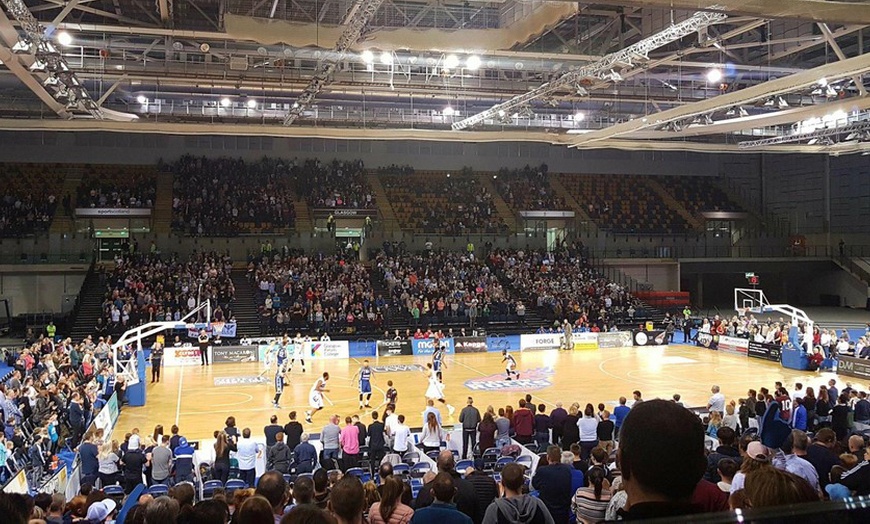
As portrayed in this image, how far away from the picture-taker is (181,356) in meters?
30.2

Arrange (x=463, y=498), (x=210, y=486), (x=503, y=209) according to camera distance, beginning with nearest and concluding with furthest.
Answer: (x=463, y=498), (x=210, y=486), (x=503, y=209)

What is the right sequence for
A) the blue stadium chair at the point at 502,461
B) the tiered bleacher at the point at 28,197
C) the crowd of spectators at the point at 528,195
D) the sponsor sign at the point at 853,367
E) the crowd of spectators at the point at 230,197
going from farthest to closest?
the crowd of spectators at the point at 528,195 < the crowd of spectators at the point at 230,197 < the tiered bleacher at the point at 28,197 < the sponsor sign at the point at 853,367 < the blue stadium chair at the point at 502,461

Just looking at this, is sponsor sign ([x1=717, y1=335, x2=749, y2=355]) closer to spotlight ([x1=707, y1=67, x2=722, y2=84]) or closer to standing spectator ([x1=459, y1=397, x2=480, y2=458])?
spotlight ([x1=707, y1=67, x2=722, y2=84])

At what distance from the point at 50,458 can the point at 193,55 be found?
1531cm

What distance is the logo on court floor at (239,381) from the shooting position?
2591 cm

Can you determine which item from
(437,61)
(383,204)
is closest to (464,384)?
(437,61)

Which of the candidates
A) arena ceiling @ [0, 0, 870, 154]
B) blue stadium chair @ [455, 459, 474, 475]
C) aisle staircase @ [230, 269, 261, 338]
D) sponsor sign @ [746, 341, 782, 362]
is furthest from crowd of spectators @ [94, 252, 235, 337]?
sponsor sign @ [746, 341, 782, 362]

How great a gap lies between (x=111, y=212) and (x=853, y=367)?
121ft

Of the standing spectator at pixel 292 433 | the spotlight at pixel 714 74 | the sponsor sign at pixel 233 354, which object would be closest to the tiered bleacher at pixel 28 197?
the sponsor sign at pixel 233 354

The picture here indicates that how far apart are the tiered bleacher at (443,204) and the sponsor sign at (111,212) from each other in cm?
1504

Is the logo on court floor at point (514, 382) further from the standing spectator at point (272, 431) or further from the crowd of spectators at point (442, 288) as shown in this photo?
the standing spectator at point (272, 431)

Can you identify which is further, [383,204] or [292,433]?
[383,204]

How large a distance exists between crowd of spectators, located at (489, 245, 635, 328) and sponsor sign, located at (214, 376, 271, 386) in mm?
17518

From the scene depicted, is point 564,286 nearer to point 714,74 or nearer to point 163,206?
point 714,74
